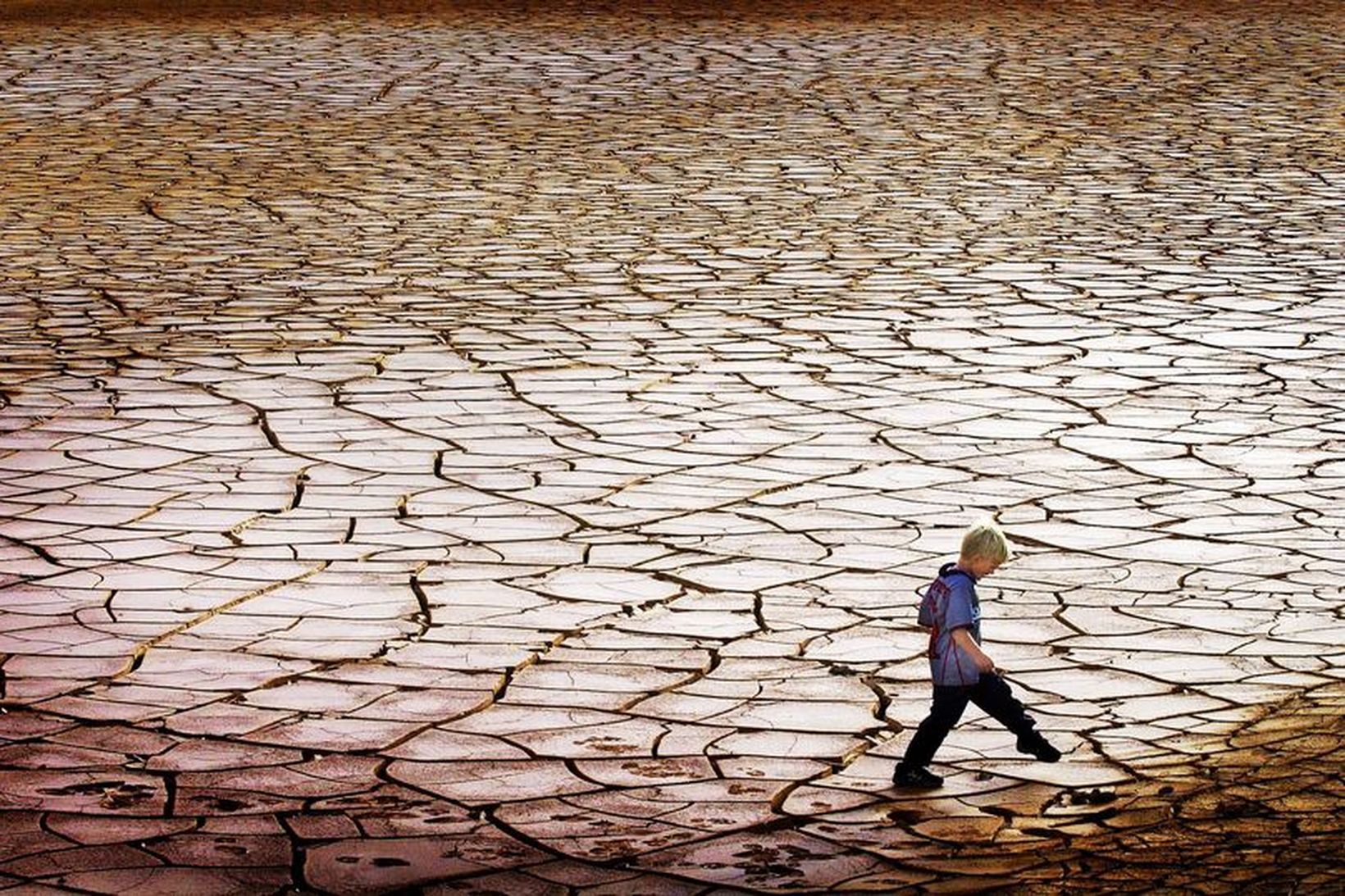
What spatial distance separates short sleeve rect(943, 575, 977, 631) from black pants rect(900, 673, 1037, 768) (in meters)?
0.10

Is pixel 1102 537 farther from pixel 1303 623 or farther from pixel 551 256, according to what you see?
pixel 551 256

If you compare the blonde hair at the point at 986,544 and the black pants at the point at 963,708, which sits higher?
the blonde hair at the point at 986,544

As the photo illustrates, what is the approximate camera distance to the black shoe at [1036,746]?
4.04 meters

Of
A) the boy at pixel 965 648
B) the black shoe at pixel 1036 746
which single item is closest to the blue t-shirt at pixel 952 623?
the boy at pixel 965 648

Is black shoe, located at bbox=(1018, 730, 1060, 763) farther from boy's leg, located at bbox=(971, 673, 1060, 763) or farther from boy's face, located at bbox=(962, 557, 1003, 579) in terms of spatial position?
boy's face, located at bbox=(962, 557, 1003, 579)

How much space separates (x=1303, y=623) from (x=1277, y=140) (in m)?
8.17

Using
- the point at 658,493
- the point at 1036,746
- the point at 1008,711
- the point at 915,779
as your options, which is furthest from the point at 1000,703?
the point at 658,493

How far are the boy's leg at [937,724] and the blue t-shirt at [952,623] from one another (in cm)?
2

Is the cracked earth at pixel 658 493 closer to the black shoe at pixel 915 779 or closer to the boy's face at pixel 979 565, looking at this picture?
the black shoe at pixel 915 779

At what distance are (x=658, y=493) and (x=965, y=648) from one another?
2.43m

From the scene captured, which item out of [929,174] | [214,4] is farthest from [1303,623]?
[214,4]

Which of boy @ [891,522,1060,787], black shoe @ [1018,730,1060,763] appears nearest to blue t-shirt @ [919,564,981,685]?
boy @ [891,522,1060,787]

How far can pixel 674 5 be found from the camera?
61.5 ft

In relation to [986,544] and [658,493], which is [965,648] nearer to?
[986,544]
